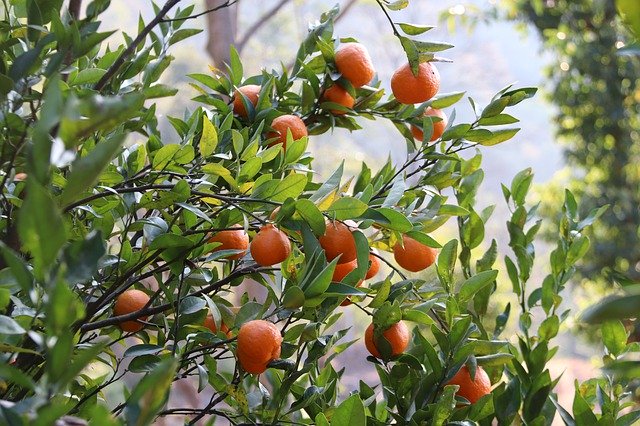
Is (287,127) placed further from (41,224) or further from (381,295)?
(41,224)

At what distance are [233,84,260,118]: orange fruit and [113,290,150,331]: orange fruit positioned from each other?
169 millimetres

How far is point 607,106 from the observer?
282 cm

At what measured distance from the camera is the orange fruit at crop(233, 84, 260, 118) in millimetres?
625

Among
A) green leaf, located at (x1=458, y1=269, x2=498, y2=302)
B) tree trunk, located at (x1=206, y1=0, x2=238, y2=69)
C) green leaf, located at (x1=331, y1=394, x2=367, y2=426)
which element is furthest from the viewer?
tree trunk, located at (x1=206, y1=0, x2=238, y2=69)

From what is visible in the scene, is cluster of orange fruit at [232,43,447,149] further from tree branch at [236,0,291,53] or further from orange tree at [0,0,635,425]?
tree branch at [236,0,291,53]

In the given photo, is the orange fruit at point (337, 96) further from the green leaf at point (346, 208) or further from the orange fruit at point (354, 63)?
the green leaf at point (346, 208)

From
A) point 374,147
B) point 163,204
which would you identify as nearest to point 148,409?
point 163,204

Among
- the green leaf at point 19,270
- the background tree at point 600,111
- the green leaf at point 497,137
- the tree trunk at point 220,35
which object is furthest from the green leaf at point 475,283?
the background tree at point 600,111

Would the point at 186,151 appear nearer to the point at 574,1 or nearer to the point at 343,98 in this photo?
the point at 343,98

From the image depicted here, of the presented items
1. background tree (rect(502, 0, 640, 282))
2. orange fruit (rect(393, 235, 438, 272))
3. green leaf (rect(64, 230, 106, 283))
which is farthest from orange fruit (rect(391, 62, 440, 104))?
background tree (rect(502, 0, 640, 282))

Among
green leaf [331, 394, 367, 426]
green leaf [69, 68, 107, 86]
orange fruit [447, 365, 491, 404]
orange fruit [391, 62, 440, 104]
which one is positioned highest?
green leaf [69, 68, 107, 86]

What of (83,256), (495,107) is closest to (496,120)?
(495,107)

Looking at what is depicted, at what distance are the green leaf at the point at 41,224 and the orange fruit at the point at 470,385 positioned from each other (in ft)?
1.15

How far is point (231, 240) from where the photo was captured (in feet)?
1.80
